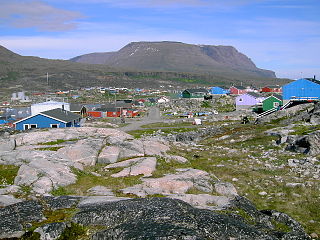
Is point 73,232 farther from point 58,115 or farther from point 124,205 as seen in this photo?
point 58,115

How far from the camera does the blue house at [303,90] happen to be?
69.1m

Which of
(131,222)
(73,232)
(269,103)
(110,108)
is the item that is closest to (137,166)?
(131,222)

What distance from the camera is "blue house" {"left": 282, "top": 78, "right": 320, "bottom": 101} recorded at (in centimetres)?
6912

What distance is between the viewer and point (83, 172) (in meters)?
18.8

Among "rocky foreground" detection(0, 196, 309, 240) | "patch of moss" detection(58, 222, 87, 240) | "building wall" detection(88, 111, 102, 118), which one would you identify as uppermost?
"rocky foreground" detection(0, 196, 309, 240)

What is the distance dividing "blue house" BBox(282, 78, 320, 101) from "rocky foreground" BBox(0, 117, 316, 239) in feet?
180

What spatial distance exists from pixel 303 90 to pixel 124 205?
66.0 meters

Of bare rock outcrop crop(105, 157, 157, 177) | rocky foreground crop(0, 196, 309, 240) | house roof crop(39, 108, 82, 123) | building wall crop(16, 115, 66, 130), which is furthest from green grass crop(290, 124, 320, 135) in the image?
building wall crop(16, 115, 66, 130)

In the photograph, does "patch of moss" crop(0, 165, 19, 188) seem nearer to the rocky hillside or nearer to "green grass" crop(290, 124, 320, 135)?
the rocky hillside

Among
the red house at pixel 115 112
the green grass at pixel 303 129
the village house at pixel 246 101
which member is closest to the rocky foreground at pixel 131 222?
the green grass at pixel 303 129

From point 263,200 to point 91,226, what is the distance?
40.4 ft

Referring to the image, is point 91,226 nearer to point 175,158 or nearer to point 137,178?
point 137,178

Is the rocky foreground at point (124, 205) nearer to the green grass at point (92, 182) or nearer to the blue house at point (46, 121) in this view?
the green grass at point (92, 182)

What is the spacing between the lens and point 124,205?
12148 millimetres
